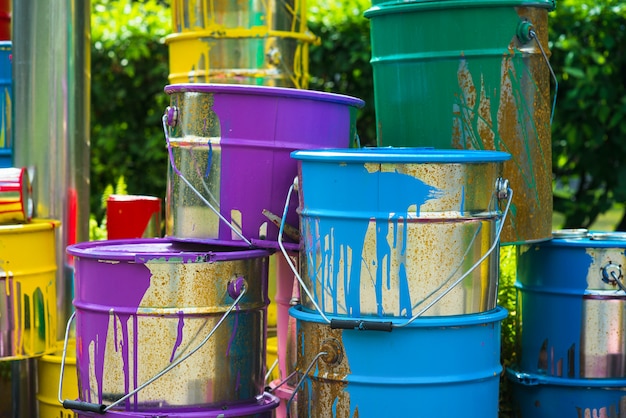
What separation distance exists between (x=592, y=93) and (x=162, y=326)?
3.49 m

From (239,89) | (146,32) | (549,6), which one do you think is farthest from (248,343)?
(146,32)

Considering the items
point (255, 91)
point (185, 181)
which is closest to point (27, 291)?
point (185, 181)

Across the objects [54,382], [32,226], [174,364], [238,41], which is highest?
[238,41]

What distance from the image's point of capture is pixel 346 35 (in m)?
6.32

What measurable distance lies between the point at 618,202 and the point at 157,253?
359cm

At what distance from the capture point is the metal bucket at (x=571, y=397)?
11.2 feet

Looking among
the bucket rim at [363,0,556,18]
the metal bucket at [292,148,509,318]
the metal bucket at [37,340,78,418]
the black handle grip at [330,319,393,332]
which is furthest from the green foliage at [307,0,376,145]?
the black handle grip at [330,319,393,332]

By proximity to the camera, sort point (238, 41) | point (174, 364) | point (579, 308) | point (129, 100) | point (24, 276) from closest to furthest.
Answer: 1. point (174, 364)
2. point (579, 308)
3. point (24, 276)
4. point (238, 41)
5. point (129, 100)

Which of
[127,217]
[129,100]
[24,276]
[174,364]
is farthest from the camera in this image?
[129,100]

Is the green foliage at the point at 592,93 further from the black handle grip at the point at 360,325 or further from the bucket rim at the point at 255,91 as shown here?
the black handle grip at the point at 360,325

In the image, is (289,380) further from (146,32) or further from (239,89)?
(146,32)

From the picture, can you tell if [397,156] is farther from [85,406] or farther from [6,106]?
[6,106]

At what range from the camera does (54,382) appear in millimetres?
3793

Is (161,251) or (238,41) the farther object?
(238,41)
